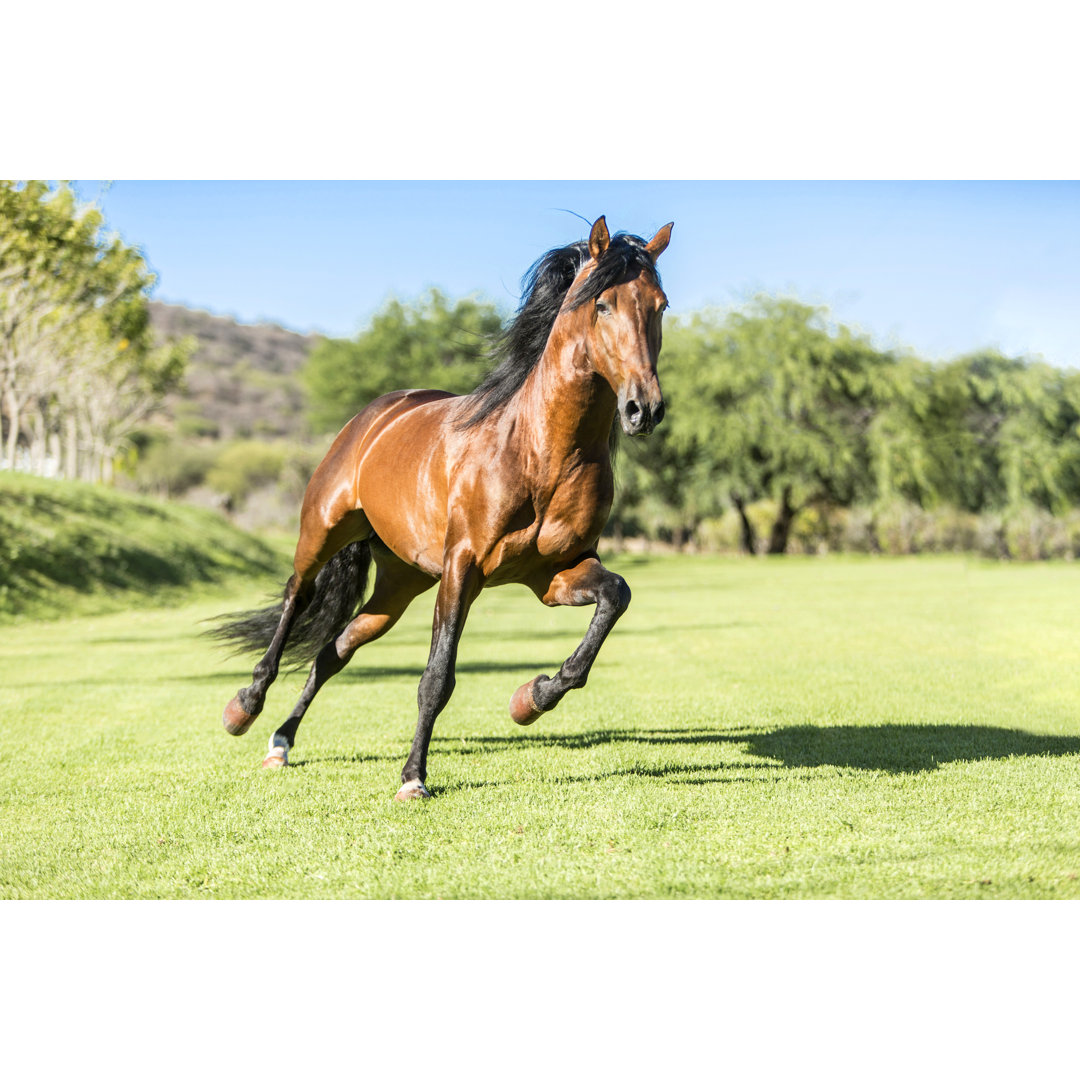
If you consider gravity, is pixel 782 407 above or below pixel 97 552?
above

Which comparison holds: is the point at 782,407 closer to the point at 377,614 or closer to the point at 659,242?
the point at 377,614

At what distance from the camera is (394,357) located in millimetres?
45406

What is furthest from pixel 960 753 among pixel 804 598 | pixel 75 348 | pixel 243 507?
pixel 243 507

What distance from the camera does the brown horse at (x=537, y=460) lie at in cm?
457

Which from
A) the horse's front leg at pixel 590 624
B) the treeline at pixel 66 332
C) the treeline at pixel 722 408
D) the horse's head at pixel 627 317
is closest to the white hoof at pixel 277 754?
the horse's front leg at pixel 590 624

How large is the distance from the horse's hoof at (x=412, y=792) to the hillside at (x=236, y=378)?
75340 millimetres

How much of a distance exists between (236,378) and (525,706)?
10093cm

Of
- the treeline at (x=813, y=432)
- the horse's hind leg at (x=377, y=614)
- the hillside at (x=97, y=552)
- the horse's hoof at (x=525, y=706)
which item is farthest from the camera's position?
the treeline at (x=813, y=432)

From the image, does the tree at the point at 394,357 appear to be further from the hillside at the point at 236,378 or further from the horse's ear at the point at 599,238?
the horse's ear at the point at 599,238

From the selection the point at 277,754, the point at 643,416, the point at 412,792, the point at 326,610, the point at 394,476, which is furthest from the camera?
the point at 326,610

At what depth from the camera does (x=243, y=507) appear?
61688mm

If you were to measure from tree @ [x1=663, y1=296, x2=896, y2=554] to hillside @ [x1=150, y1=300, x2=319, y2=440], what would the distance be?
4690 centimetres

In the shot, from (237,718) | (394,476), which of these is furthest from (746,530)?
(394,476)

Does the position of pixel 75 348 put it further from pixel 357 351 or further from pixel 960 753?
pixel 960 753
